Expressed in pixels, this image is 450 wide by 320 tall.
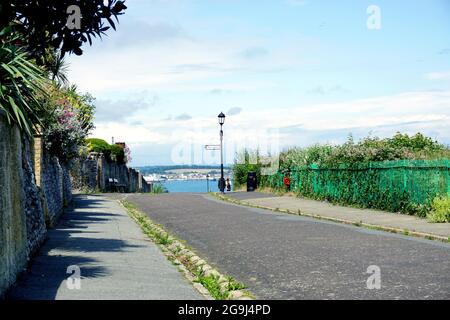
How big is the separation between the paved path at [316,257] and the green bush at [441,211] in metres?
2.35

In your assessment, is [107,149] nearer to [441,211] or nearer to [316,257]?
[441,211]

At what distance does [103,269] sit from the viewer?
9.93 meters

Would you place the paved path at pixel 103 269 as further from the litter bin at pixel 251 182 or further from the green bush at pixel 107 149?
the green bush at pixel 107 149

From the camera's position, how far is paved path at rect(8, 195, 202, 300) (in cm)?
811

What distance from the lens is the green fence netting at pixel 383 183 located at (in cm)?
1981

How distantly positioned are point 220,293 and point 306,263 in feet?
8.33

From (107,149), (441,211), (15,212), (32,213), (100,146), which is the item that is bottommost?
(441,211)

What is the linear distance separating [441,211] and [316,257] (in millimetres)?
7497

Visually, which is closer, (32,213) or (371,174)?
(32,213)

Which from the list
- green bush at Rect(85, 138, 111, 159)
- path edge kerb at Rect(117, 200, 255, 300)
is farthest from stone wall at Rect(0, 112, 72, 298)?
green bush at Rect(85, 138, 111, 159)

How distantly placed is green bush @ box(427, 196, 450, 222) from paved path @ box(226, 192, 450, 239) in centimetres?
26

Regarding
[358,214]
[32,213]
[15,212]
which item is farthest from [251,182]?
[15,212]

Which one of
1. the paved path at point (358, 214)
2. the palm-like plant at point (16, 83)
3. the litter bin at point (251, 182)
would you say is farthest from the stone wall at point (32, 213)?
the litter bin at point (251, 182)

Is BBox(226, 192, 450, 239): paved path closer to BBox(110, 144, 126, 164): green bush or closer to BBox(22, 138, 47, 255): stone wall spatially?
BBox(22, 138, 47, 255): stone wall
